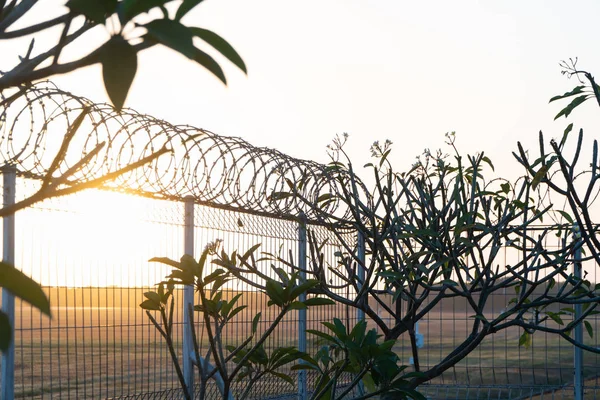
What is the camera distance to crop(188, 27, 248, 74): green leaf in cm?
70

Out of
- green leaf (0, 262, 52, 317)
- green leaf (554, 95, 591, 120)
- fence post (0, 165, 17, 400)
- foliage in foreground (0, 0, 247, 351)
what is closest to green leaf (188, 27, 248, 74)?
foliage in foreground (0, 0, 247, 351)

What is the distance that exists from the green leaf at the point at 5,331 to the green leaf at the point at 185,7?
0.29m

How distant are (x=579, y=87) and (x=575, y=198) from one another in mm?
489

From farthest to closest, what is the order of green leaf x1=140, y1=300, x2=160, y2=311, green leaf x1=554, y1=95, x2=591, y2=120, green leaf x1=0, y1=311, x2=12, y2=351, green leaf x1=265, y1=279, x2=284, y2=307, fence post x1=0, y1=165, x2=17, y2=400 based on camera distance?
fence post x1=0, y1=165, x2=17, y2=400 < green leaf x1=554, y1=95, x2=591, y2=120 < green leaf x1=140, y1=300, x2=160, y2=311 < green leaf x1=265, y1=279, x2=284, y2=307 < green leaf x1=0, y1=311, x2=12, y2=351

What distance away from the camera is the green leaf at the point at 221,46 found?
70cm

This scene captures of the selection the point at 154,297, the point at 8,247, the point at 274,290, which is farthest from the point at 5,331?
the point at 8,247

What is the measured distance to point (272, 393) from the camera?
22.9 feet

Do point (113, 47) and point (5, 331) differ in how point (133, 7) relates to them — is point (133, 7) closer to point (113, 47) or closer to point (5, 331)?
point (113, 47)

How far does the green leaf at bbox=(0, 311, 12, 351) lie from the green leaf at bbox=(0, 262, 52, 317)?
0.07 ft

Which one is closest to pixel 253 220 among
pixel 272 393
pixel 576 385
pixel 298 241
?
pixel 298 241

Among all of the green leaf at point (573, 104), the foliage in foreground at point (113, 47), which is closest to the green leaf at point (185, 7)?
the foliage in foreground at point (113, 47)

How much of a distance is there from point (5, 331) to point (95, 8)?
265 mm

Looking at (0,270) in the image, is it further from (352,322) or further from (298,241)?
(352,322)

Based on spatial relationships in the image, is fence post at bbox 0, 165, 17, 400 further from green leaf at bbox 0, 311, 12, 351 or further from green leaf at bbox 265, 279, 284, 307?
green leaf at bbox 0, 311, 12, 351
